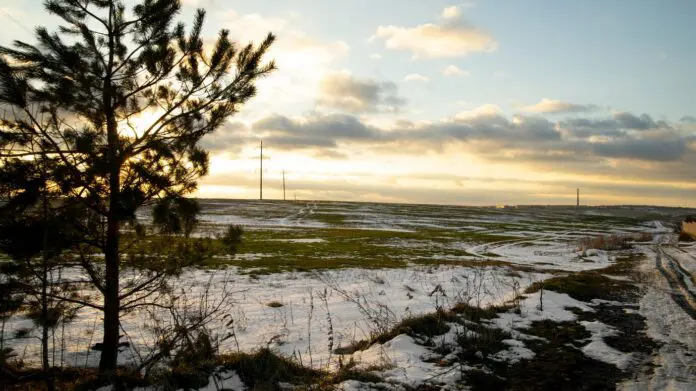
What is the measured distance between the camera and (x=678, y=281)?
18906mm

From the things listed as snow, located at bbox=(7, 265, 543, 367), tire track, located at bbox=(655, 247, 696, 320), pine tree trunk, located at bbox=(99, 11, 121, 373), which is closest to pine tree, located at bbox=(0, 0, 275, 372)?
pine tree trunk, located at bbox=(99, 11, 121, 373)

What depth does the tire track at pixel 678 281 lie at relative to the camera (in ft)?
44.6

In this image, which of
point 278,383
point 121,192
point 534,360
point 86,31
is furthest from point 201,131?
point 534,360

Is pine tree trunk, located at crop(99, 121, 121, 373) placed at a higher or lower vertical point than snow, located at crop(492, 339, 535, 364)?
higher

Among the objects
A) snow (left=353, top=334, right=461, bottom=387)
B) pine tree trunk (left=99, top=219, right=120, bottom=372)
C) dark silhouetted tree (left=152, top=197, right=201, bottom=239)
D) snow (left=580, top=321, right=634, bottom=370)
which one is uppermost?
dark silhouetted tree (left=152, top=197, right=201, bottom=239)

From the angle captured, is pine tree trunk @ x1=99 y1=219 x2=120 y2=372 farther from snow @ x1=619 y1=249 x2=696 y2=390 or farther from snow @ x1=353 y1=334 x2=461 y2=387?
snow @ x1=619 y1=249 x2=696 y2=390

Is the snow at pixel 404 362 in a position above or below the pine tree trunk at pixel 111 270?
below

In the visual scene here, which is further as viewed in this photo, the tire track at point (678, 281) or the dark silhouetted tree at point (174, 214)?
the tire track at point (678, 281)

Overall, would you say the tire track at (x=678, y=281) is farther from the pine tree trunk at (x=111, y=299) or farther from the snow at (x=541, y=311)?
the pine tree trunk at (x=111, y=299)

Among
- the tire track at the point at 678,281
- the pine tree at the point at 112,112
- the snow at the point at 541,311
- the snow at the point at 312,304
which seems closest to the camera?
the pine tree at the point at 112,112

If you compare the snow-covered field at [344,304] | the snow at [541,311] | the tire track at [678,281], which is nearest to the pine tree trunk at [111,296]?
the snow-covered field at [344,304]

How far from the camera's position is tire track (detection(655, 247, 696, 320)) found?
44.6 feet

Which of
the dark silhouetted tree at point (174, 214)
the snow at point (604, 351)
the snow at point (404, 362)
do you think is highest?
the dark silhouetted tree at point (174, 214)

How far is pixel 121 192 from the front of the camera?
674 cm
